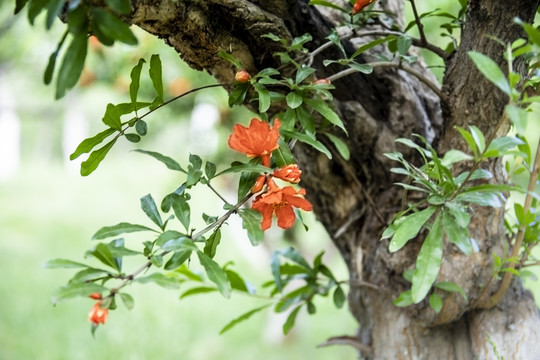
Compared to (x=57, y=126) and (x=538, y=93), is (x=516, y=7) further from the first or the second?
(x=57, y=126)

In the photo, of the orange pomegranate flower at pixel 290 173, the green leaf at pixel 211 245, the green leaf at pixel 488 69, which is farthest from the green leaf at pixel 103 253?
the green leaf at pixel 488 69

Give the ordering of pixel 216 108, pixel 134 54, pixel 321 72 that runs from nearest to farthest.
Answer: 1. pixel 321 72
2. pixel 216 108
3. pixel 134 54

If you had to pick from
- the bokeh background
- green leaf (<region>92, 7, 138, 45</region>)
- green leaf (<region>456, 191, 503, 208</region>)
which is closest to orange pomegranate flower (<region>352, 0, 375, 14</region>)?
green leaf (<region>456, 191, 503, 208</region>)

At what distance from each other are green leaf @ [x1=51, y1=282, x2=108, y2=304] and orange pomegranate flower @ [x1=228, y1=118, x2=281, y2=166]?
9.5 inches

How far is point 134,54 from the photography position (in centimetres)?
259

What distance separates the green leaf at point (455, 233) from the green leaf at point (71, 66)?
0.44 m

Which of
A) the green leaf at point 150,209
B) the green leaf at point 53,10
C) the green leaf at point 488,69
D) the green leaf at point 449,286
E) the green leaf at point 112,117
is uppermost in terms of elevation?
the green leaf at point 53,10

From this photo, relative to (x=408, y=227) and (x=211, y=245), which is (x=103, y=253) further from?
(x=408, y=227)

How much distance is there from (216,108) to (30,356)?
5.34 ft

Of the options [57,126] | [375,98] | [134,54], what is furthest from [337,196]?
[57,126]

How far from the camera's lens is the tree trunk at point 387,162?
0.85 metres

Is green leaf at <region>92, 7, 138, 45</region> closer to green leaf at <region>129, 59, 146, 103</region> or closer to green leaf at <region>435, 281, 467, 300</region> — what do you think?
green leaf at <region>129, 59, 146, 103</region>

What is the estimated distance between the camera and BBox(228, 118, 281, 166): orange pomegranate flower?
0.72m

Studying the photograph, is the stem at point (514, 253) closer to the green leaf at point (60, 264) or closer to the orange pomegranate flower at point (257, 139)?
the orange pomegranate flower at point (257, 139)
